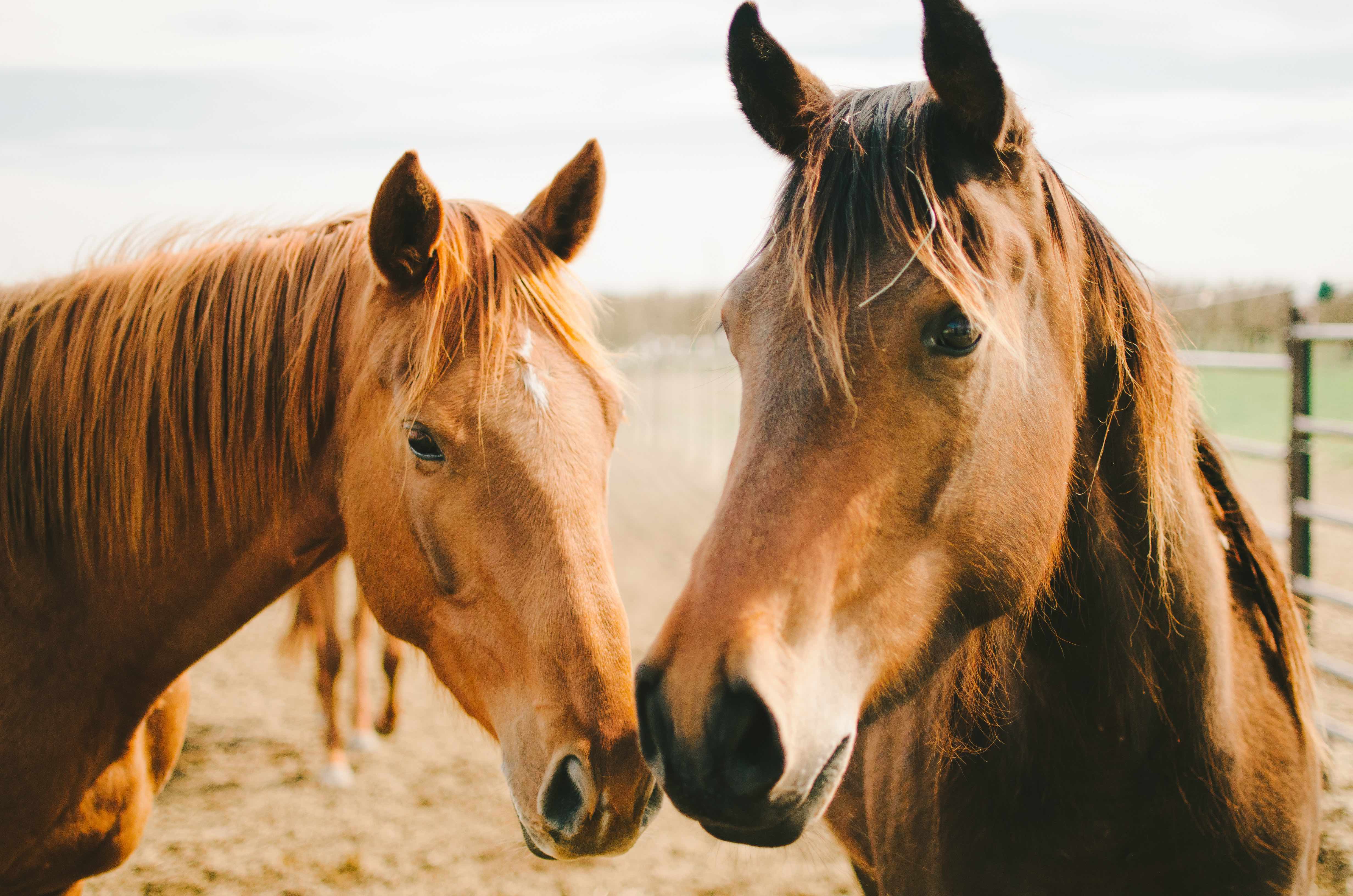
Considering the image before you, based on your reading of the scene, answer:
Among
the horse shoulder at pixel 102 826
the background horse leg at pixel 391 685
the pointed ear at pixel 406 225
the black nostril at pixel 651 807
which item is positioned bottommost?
the background horse leg at pixel 391 685

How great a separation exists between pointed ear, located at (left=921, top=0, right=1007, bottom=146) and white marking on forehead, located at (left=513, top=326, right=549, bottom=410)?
103 cm

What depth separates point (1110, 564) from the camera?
1.70m

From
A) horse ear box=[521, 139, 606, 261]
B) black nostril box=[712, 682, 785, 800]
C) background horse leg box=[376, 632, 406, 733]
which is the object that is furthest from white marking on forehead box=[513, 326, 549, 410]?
background horse leg box=[376, 632, 406, 733]

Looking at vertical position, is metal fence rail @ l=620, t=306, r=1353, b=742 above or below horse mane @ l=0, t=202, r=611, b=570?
below

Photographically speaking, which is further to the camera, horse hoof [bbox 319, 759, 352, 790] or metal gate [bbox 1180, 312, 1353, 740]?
horse hoof [bbox 319, 759, 352, 790]

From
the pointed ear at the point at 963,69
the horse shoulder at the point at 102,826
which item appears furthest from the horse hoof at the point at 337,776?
the pointed ear at the point at 963,69

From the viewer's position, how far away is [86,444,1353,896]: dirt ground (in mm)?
3684

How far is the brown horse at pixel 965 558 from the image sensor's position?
4.01ft

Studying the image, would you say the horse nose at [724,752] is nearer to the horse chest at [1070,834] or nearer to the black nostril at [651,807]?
the black nostril at [651,807]

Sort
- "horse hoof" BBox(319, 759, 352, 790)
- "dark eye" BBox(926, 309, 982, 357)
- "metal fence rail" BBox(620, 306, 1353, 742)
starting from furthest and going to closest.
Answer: "horse hoof" BBox(319, 759, 352, 790)
"metal fence rail" BBox(620, 306, 1353, 742)
"dark eye" BBox(926, 309, 982, 357)

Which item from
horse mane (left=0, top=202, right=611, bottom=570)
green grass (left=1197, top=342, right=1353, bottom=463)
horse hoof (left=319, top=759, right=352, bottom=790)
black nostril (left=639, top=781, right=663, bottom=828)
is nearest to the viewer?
black nostril (left=639, top=781, right=663, bottom=828)

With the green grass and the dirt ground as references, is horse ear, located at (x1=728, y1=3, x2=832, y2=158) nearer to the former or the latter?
the dirt ground

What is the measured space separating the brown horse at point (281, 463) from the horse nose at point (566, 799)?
0.44 feet

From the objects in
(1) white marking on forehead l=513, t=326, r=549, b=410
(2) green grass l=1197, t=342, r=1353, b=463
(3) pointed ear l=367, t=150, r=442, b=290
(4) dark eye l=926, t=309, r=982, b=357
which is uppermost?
(3) pointed ear l=367, t=150, r=442, b=290
